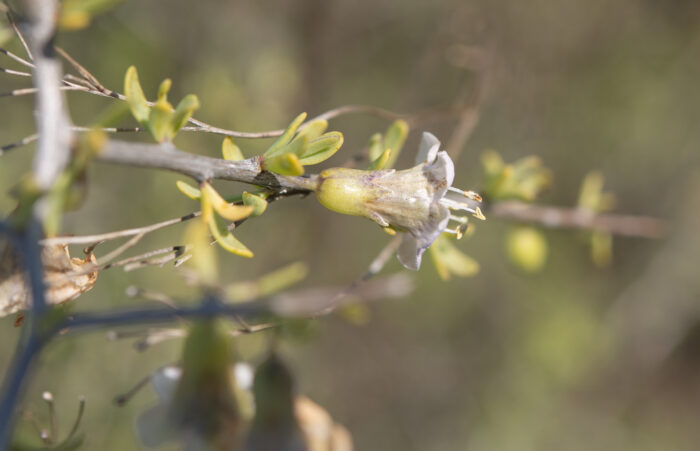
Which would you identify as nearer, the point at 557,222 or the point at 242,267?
the point at 557,222

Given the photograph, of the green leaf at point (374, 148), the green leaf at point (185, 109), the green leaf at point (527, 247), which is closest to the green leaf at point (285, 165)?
the green leaf at point (185, 109)

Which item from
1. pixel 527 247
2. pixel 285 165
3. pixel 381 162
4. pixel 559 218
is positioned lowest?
pixel 285 165

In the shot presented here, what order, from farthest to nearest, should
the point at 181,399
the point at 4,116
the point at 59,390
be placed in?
the point at 4,116
the point at 59,390
the point at 181,399

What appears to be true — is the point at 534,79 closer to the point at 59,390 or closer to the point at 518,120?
the point at 518,120

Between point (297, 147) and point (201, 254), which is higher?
point (297, 147)

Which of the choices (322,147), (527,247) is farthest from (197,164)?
(527,247)

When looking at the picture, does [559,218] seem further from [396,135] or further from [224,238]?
[224,238]

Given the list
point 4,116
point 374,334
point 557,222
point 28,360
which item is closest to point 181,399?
point 28,360
